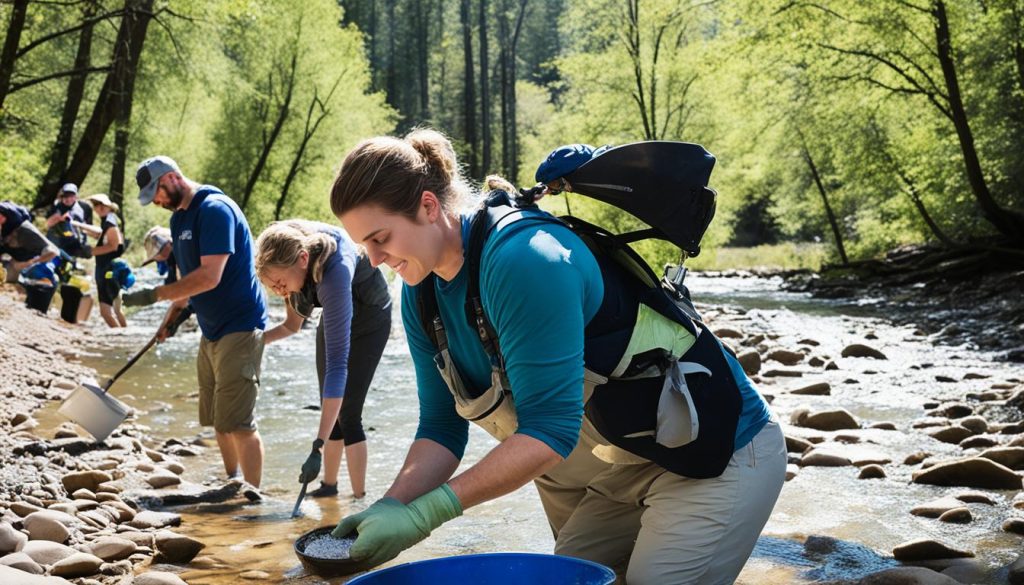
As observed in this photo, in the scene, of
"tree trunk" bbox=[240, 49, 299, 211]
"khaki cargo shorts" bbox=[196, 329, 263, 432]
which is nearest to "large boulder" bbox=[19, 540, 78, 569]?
"khaki cargo shorts" bbox=[196, 329, 263, 432]

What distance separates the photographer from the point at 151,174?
5.23m

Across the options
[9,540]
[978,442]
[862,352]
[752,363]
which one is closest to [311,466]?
[9,540]

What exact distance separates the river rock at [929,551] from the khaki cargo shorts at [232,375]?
11.4 feet

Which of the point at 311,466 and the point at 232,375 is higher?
the point at 232,375

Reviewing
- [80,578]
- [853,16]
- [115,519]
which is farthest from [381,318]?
[853,16]

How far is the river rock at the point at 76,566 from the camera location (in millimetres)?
3893

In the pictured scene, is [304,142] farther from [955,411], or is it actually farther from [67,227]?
[955,411]

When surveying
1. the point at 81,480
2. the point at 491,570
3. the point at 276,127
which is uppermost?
the point at 276,127

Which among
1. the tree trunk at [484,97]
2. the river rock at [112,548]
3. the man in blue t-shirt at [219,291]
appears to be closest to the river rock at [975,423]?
the man in blue t-shirt at [219,291]

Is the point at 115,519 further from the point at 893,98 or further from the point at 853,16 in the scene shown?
the point at 893,98

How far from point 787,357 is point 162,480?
724cm

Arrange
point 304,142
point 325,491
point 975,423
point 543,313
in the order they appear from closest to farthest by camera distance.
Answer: point 543,313
point 325,491
point 975,423
point 304,142

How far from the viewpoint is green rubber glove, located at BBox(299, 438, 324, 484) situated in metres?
4.89

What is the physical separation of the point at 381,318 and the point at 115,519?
5.60ft
